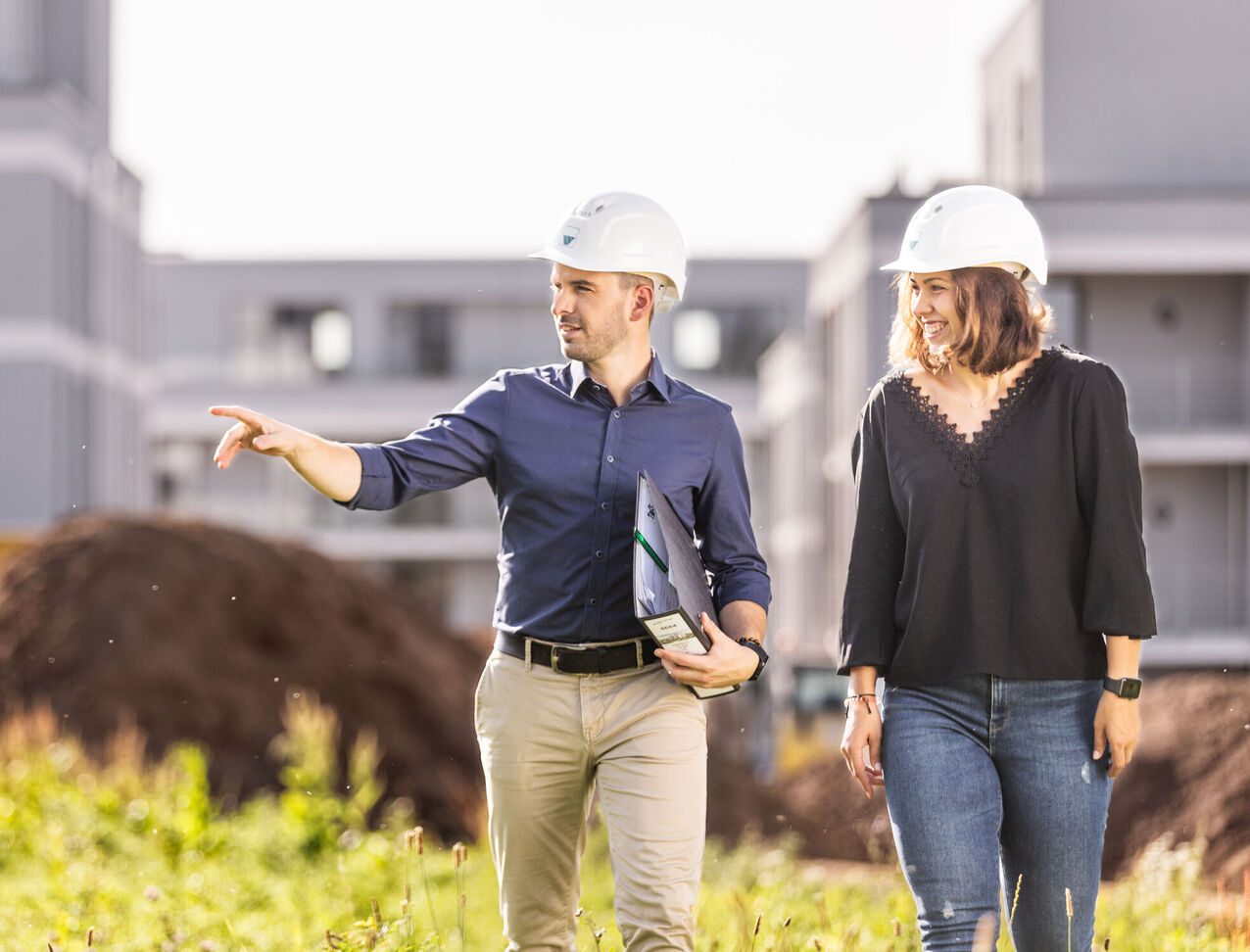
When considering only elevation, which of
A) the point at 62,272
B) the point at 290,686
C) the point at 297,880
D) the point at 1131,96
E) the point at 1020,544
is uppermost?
the point at 1131,96

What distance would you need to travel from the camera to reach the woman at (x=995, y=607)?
3.46m

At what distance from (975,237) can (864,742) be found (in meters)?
1.11

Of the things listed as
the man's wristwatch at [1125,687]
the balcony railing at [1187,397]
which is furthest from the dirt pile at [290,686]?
the balcony railing at [1187,397]

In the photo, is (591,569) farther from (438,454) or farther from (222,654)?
(222,654)

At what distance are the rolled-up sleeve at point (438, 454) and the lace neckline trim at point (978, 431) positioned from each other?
940 mm

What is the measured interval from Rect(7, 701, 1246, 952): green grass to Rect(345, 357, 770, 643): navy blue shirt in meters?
0.81

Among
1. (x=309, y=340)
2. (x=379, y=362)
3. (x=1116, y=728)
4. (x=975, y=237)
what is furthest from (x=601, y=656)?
(x=309, y=340)

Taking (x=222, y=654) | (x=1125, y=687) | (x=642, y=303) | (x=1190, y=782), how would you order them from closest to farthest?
1. (x=1125, y=687)
2. (x=642, y=303)
3. (x=1190, y=782)
4. (x=222, y=654)

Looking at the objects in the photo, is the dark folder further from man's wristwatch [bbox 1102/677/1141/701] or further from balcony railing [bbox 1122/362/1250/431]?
balcony railing [bbox 1122/362/1250/431]

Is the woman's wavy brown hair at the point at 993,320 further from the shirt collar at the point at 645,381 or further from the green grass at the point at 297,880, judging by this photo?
the green grass at the point at 297,880

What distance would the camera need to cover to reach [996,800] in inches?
138

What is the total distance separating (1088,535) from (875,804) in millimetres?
10784

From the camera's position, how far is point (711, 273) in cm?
4759

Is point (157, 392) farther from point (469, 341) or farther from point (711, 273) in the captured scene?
point (711, 273)
